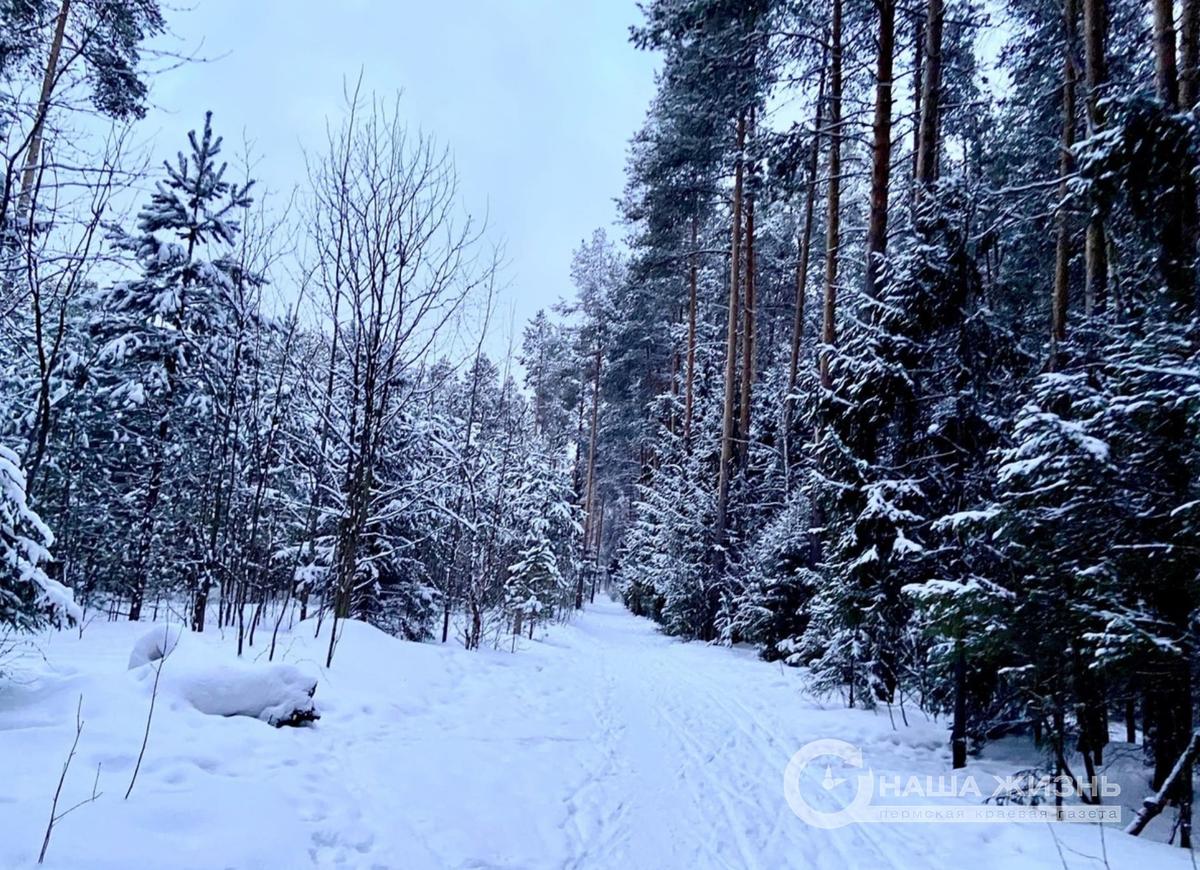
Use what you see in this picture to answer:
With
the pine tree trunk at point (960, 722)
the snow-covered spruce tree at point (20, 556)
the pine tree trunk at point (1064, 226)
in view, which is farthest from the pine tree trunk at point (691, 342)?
the snow-covered spruce tree at point (20, 556)

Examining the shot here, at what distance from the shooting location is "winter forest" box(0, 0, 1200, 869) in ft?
11.3

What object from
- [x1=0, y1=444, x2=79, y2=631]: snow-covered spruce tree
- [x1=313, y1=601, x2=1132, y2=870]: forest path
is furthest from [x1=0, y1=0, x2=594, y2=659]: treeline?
[x1=313, y1=601, x2=1132, y2=870]: forest path

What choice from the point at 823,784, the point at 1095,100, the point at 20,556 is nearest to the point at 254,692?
the point at 20,556

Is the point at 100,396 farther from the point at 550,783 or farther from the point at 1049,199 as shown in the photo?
the point at 1049,199

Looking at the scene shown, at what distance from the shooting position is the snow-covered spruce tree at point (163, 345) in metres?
11.1

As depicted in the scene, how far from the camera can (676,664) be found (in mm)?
11250

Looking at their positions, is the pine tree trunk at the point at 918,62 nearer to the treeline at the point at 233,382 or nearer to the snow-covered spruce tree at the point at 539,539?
the treeline at the point at 233,382

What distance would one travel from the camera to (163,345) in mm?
11312

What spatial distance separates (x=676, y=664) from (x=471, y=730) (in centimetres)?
642

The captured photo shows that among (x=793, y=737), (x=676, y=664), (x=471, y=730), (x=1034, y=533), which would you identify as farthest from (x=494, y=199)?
(x=676, y=664)

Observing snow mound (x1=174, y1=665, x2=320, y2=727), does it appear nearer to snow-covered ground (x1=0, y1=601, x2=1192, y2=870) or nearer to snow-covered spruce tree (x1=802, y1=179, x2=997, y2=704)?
snow-covered ground (x1=0, y1=601, x2=1192, y2=870)

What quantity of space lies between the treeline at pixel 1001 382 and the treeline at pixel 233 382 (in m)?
4.92

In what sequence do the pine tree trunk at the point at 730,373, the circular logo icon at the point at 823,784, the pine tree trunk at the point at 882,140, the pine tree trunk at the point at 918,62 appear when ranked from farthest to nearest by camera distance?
the pine tree trunk at the point at 730,373
the pine tree trunk at the point at 918,62
the pine tree trunk at the point at 882,140
the circular logo icon at the point at 823,784

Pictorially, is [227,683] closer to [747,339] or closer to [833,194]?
[833,194]
